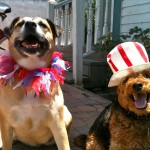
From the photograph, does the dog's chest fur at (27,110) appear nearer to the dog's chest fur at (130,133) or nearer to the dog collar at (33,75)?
the dog collar at (33,75)

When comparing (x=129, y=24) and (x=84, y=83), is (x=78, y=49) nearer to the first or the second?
(x=84, y=83)

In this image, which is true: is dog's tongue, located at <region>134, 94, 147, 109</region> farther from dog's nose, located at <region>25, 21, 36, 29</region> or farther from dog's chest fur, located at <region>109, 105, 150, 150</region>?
dog's nose, located at <region>25, 21, 36, 29</region>

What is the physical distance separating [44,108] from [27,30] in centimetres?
63

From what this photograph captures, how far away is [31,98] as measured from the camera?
2352mm

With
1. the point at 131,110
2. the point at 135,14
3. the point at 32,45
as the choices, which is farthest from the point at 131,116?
the point at 135,14

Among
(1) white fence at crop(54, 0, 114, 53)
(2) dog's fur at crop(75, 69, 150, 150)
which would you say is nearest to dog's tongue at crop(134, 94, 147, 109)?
(2) dog's fur at crop(75, 69, 150, 150)

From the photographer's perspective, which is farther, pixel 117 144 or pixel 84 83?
pixel 84 83

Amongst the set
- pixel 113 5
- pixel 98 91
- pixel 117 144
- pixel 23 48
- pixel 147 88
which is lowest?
pixel 98 91

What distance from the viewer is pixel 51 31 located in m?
2.50

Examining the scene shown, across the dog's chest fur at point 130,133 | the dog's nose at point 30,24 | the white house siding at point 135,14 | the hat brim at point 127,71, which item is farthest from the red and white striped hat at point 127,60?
the white house siding at point 135,14

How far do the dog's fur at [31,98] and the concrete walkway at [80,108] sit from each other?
0.51 meters

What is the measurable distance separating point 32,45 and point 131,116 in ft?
3.07

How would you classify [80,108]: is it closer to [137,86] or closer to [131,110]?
[131,110]

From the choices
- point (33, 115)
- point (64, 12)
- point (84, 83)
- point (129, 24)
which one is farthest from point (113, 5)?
point (33, 115)
